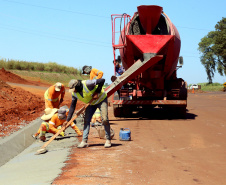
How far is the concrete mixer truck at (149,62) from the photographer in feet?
44.2

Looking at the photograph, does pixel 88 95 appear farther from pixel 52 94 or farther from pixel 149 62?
pixel 149 62

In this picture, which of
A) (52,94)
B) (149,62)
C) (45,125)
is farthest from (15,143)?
(149,62)

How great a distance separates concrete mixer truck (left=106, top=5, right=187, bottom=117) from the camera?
1346 cm

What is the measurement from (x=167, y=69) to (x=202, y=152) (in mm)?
7142

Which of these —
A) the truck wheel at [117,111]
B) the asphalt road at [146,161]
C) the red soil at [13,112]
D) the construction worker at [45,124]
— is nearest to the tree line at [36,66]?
the red soil at [13,112]

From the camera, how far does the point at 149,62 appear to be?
13.3 meters

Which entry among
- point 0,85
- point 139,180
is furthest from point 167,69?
point 0,85

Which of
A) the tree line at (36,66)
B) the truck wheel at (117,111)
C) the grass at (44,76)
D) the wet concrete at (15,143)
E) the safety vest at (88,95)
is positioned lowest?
the wet concrete at (15,143)

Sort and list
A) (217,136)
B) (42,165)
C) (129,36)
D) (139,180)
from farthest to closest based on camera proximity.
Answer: (129,36) < (217,136) < (42,165) < (139,180)

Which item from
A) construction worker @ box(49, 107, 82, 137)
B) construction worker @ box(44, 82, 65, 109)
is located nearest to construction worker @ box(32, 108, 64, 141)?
construction worker @ box(49, 107, 82, 137)

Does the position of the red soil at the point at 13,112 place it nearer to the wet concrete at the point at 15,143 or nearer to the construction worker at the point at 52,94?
the wet concrete at the point at 15,143

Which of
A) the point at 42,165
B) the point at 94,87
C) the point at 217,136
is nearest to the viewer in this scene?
the point at 42,165

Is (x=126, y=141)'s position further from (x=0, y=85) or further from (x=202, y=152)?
(x=0, y=85)

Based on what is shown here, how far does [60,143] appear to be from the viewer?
930 cm
